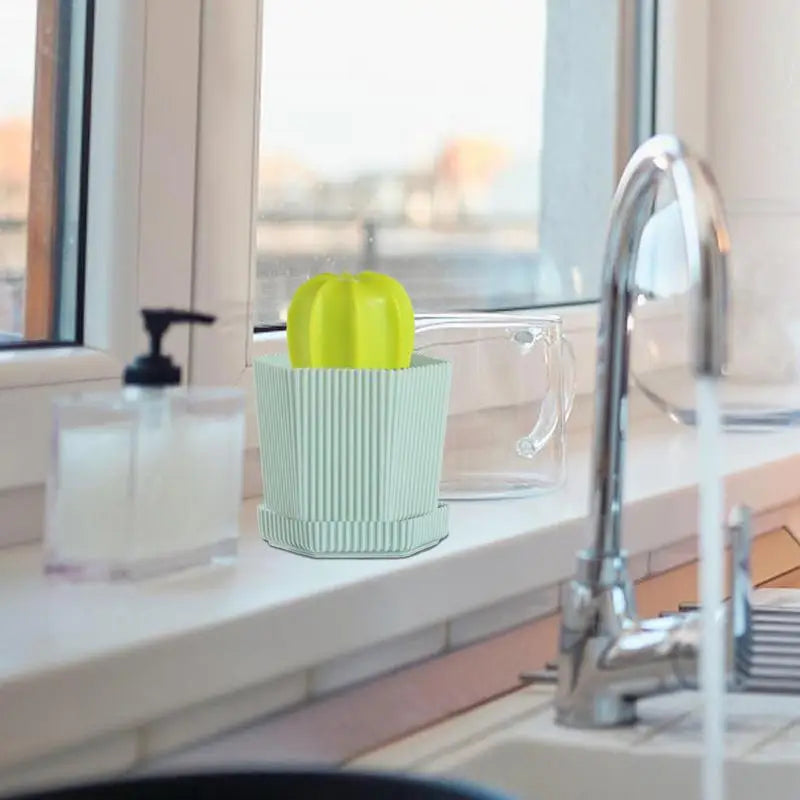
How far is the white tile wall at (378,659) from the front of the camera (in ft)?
2.94

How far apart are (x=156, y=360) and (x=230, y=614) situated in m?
0.16

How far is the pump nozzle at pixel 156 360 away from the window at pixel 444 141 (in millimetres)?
308

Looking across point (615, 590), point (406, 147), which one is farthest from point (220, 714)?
point (406, 147)

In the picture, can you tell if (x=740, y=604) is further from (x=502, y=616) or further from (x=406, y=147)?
(x=406, y=147)

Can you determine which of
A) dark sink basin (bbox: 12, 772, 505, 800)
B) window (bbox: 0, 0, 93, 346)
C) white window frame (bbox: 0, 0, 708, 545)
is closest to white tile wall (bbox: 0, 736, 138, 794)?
dark sink basin (bbox: 12, 772, 505, 800)

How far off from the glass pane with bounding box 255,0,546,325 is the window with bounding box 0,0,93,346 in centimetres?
22

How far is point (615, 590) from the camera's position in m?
0.94

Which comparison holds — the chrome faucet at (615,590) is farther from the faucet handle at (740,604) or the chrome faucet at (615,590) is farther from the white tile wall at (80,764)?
the white tile wall at (80,764)

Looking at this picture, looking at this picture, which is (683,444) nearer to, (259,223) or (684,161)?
(259,223)

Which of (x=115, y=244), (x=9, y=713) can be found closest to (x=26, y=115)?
(x=115, y=244)

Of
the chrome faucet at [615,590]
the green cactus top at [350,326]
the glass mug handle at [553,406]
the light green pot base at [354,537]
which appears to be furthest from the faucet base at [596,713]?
the glass mug handle at [553,406]

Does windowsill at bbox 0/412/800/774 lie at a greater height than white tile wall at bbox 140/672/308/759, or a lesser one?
greater

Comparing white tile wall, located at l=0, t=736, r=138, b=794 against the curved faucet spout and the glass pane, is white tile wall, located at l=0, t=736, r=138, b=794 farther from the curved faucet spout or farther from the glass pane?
the glass pane

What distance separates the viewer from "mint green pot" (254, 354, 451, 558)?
3.01 feet
